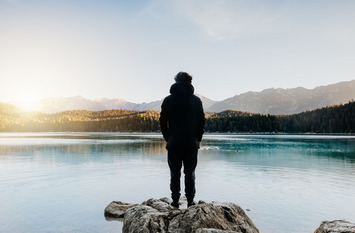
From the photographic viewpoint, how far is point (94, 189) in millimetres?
15102

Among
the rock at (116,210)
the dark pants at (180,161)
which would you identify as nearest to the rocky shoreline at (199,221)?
the dark pants at (180,161)

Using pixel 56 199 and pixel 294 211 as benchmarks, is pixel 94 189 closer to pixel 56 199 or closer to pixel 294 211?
pixel 56 199

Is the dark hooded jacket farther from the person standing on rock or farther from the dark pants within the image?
the dark pants

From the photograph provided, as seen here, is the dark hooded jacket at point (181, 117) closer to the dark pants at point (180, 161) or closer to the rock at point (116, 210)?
the dark pants at point (180, 161)

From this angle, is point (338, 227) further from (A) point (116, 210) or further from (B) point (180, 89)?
(A) point (116, 210)

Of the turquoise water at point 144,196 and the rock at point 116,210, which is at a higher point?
the rock at point 116,210

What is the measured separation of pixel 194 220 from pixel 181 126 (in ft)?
7.90

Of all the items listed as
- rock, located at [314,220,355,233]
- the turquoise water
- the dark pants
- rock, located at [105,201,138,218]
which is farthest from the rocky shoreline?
rock, located at [105,201,138,218]

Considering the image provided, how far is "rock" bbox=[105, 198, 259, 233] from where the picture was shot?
6.26 m

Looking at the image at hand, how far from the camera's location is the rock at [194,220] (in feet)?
20.5

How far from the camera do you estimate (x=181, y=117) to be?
7496mm

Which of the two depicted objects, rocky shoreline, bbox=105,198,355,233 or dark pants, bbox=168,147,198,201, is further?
dark pants, bbox=168,147,198,201

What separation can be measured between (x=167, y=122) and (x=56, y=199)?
26.3ft

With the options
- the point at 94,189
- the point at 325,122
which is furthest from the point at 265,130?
the point at 94,189
